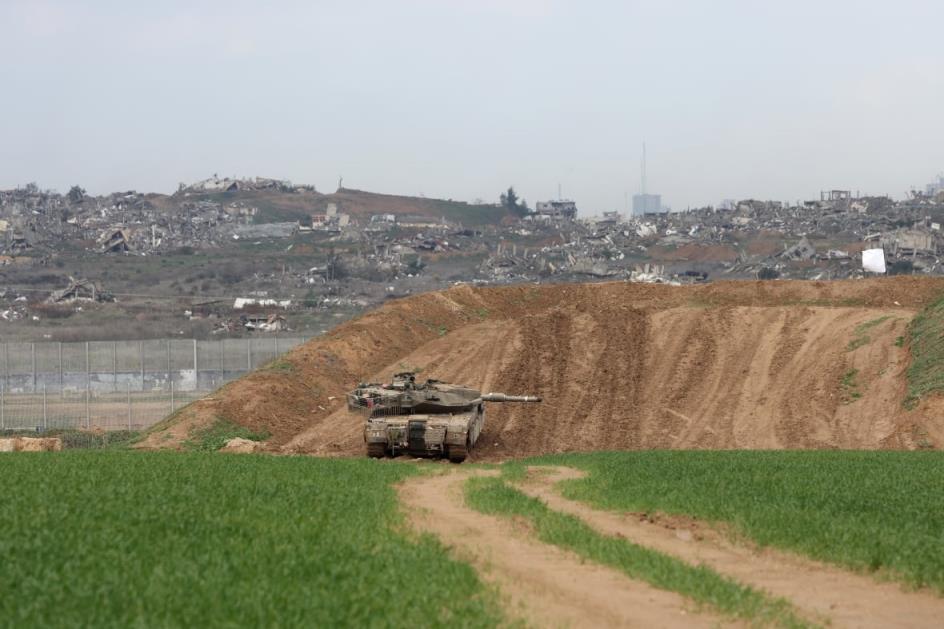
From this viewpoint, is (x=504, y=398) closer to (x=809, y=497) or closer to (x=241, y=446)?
(x=241, y=446)

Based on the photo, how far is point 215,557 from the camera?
560 inches

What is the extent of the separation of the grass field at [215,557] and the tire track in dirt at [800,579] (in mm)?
3674

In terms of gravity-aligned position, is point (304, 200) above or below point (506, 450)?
above

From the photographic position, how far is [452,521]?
20.3 metres

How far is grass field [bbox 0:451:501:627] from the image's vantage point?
11.9 m

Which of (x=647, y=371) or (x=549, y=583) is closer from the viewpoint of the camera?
(x=549, y=583)

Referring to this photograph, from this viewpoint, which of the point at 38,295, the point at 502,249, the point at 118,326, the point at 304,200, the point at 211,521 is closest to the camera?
the point at 211,521

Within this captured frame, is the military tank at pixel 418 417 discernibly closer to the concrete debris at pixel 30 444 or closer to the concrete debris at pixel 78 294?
the concrete debris at pixel 30 444

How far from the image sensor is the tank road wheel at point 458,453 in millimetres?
34438

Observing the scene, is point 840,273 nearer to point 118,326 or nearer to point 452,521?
point 118,326

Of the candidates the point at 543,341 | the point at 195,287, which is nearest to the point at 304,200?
the point at 195,287

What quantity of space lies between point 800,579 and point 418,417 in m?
19.1

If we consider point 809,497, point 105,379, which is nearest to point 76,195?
point 105,379

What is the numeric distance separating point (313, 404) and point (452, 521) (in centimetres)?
2583
